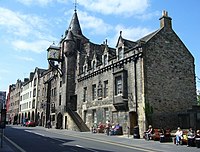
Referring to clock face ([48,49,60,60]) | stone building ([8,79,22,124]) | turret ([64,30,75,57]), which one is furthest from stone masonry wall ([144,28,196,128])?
stone building ([8,79,22,124])

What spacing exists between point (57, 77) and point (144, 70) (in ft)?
83.9

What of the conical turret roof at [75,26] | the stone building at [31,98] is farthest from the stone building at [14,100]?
the conical turret roof at [75,26]

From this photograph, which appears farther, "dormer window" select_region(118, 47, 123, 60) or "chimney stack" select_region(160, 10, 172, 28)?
"dormer window" select_region(118, 47, 123, 60)

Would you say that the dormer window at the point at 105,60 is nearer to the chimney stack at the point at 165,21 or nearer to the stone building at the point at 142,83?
the stone building at the point at 142,83

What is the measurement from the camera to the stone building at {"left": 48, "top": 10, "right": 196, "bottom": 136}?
85.1 ft

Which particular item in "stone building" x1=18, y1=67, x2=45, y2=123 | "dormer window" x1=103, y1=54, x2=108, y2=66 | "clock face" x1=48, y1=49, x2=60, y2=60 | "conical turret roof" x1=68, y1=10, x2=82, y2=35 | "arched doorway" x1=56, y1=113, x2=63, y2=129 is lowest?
"arched doorway" x1=56, y1=113, x2=63, y2=129

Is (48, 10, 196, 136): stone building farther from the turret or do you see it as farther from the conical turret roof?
the conical turret roof

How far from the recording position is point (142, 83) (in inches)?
1014

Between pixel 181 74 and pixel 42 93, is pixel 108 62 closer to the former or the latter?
pixel 181 74

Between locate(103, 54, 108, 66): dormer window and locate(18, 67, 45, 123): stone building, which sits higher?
locate(103, 54, 108, 66): dormer window

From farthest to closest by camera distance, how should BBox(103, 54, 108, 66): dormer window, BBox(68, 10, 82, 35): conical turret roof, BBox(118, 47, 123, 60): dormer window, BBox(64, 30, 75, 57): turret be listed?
BBox(68, 10, 82, 35): conical turret roof < BBox(64, 30, 75, 57): turret < BBox(103, 54, 108, 66): dormer window < BBox(118, 47, 123, 60): dormer window

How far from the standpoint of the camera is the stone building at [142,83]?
2592 cm

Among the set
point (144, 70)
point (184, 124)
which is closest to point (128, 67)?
point (144, 70)

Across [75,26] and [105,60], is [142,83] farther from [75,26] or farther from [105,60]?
[75,26]
